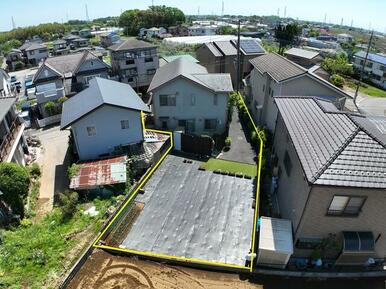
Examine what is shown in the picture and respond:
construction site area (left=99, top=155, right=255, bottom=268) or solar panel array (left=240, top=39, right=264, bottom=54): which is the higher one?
solar panel array (left=240, top=39, right=264, bottom=54)

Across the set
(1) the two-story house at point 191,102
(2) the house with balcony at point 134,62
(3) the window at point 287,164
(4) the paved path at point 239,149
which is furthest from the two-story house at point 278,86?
(2) the house with balcony at point 134,62

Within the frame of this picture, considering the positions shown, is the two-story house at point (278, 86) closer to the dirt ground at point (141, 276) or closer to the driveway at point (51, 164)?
the dirt ground at point (141, 276)

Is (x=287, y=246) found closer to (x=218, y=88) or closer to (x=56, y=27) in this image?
(x=218, y=88)

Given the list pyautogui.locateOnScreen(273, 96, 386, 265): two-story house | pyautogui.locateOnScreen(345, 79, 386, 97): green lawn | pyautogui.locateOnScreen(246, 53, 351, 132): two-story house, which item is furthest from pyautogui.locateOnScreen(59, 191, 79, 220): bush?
pyautogui.locateOnScreen(345, 79, 386, 97): green lawn

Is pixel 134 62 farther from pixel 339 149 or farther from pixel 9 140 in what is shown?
pixel 339 149

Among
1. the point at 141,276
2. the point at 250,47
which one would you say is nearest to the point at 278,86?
the point at 141,276

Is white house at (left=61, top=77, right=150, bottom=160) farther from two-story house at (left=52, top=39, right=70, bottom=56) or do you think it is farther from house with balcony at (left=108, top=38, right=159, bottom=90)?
two-story house at (left=52, top=39, right=70, bottom=56)

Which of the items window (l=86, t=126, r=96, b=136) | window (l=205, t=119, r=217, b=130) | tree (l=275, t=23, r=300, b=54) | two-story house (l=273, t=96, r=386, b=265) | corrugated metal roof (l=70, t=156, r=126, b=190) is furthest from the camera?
tree (l=275, t=23, r=300, b=54)

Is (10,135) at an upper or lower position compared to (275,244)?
upper
